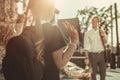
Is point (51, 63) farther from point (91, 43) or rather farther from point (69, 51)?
point (91, 43)

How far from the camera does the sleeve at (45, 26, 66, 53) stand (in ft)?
6.49

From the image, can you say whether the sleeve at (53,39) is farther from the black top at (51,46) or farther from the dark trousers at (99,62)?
the dark trousers at (99,62)

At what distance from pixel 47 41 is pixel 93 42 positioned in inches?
255

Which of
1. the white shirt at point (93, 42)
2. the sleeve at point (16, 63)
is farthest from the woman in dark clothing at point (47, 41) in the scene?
the white shirt at point (93, 42)

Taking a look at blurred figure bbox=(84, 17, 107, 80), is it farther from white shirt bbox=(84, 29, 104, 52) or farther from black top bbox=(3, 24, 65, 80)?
black top bbox=(3, 24, 65, 80)

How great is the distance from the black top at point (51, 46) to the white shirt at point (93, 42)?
20.8 ft

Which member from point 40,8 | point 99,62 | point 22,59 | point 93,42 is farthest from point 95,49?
point 22,59

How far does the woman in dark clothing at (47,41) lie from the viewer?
1.85 m

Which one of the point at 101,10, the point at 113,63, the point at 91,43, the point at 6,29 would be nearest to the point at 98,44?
the point at 91,43

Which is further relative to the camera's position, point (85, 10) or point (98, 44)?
point (85, 10)

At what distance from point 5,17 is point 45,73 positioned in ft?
41.4

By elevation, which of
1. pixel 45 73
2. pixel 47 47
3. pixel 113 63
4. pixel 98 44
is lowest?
pixel 113 63

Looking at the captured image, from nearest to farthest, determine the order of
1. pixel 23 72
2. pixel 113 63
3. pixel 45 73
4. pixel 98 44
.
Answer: pixel 23 72, pixel 45 73, pixel 98 44, pixel 113 63

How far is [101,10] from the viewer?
21453mm
